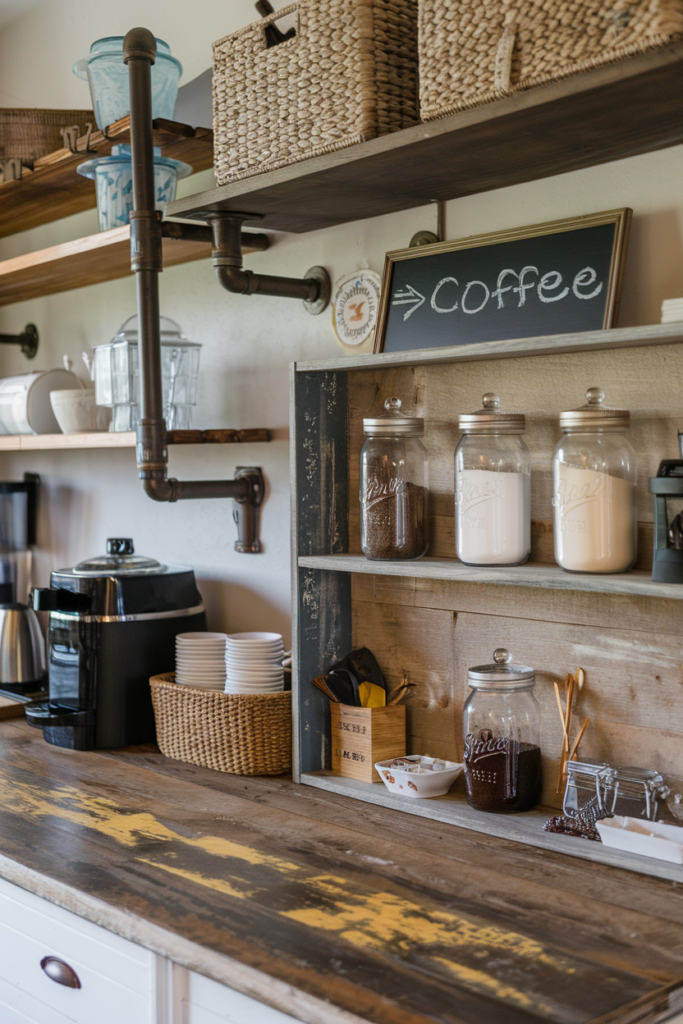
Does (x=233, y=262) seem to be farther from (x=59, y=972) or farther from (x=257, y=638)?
(x=59, y=972)

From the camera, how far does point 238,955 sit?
3.79ft

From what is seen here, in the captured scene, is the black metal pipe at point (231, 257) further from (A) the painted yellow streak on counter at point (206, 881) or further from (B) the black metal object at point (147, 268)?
(A) the painted yellow streak on counter at point (206, 881)

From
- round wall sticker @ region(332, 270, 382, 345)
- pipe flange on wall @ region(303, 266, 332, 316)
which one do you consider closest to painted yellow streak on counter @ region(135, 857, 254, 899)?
round wall sticker @ region(332, 270, 382, 345)

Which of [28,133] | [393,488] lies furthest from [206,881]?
[28,133]

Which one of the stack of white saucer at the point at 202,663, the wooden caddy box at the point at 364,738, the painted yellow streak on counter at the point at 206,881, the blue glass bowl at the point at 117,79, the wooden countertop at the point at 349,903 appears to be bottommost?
the wooden countertop at the point at 349,903

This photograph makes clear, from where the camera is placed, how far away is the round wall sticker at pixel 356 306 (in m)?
2.00

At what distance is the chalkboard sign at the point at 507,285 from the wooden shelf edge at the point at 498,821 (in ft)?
2.53

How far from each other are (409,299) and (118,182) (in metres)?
0.82

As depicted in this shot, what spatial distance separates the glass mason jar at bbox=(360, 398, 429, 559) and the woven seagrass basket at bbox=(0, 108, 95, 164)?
136cm

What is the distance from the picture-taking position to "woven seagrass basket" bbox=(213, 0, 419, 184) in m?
1.59

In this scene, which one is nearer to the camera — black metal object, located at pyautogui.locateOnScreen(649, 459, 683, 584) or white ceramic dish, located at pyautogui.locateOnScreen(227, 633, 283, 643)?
black metal object, located at pyautogui.locateOnScreen(649, 459, 683, 584)

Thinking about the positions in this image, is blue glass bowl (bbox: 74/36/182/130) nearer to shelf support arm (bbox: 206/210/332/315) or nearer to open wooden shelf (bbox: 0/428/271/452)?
shelf support arm (bbox: 206/210/332/315)

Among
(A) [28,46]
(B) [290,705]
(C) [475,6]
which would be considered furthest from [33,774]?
(A) [28,46]

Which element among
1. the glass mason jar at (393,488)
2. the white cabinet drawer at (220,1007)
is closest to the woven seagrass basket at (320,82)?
the glass mason jar at (393,488)
